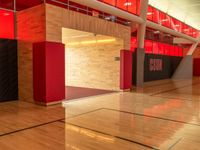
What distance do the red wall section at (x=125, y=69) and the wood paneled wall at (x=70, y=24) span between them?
1106mm

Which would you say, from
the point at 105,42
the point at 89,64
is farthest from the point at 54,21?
the point at 89,64

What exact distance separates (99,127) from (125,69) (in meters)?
6.20

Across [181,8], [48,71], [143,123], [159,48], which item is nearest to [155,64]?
[159,48]

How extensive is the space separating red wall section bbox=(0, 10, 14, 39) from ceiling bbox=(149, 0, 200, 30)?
32.5ft

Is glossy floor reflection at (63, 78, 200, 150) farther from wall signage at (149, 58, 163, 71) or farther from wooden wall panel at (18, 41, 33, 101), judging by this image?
wall signage at (149, 58, 163, 71)

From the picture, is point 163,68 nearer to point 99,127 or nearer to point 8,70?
point 8,70

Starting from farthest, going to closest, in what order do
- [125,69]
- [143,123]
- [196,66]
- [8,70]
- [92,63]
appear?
[196,66]
[92,63]
[125,69]
[8,70]
[143,123]

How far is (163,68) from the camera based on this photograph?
18641 millimetres

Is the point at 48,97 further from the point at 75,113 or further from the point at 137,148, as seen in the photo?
the point at 137,148

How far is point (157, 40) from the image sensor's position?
60.4ft

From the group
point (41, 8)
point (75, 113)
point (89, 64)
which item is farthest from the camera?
point (89, 64)

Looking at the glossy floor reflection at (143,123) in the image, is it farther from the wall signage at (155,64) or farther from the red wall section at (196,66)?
the red wall section at (196,66)

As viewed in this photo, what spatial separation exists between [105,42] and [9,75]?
201 inches

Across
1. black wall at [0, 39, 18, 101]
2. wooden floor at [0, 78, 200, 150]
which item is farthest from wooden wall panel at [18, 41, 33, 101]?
wooden floor at [0, 78, 200, 150]
